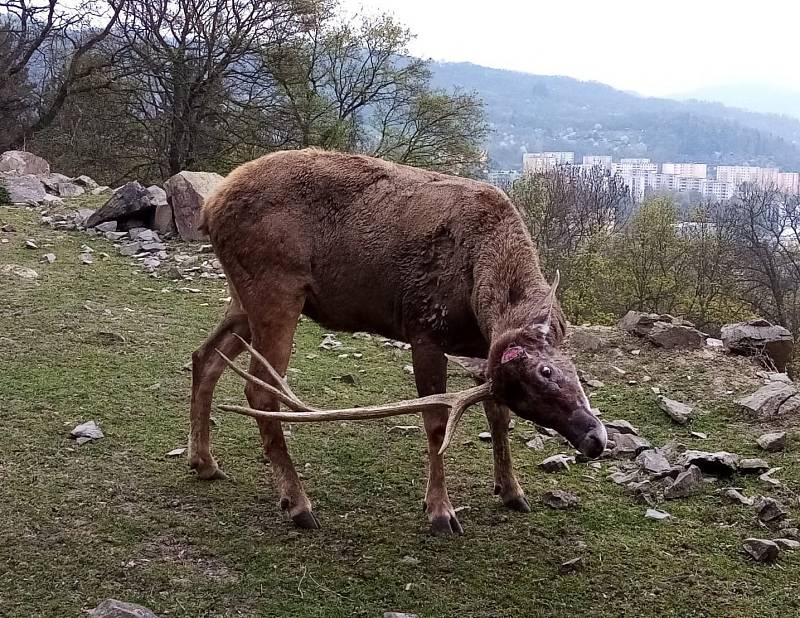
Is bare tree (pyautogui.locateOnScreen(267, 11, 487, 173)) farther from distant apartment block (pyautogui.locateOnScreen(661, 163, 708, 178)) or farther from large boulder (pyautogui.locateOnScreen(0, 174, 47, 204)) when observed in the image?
distant apartment block (pyautogui.locateOnScreen(661, 163, 708, 178))

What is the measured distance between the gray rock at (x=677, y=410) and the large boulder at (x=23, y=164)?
14626 mm

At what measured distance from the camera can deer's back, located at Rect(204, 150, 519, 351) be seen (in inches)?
161

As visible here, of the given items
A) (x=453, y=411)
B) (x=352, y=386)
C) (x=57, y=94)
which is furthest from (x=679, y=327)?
(x=57, y=94)

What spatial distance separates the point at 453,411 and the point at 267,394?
136 cm

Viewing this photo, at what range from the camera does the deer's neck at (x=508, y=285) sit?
356cm

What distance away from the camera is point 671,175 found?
30.2 metres

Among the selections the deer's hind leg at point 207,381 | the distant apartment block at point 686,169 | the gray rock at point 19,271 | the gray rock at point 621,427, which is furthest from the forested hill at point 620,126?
the deer's hind leg at point 207,381

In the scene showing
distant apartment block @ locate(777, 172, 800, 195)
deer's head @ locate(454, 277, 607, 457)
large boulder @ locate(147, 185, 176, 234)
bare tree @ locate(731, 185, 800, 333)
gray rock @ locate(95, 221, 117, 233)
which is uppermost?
distant apartment block @ locate(777, 172, 800, 195)

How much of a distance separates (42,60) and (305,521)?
23.0 metres

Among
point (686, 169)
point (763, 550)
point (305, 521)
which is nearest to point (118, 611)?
point (305, 521)

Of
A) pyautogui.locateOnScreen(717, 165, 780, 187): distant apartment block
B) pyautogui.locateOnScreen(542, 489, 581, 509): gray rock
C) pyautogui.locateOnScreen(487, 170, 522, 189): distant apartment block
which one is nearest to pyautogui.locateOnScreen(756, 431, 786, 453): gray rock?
pyautogui.locateOnScreen(542, 489, 581, 509): gray rock

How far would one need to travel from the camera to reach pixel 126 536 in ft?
12.8

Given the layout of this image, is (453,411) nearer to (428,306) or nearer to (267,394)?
(428,306)

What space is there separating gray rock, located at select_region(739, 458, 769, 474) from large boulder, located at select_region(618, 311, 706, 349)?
252cm
